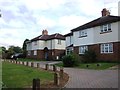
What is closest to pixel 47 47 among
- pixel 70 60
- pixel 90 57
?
pixel 90 57

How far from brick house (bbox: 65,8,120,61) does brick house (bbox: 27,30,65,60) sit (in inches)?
676

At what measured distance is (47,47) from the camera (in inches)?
2532

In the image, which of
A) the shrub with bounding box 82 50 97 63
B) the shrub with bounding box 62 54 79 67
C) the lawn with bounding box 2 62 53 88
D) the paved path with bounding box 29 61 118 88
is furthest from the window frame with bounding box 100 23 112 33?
the lawn with bounding box 2 62 53 88

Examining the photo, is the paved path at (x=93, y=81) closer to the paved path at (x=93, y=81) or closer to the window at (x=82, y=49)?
the paved path at (x=93, y=81)

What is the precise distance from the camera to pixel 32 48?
2721 inches

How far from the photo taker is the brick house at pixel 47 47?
61.4 metres

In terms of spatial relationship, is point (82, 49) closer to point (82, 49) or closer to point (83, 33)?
point (82, 49)

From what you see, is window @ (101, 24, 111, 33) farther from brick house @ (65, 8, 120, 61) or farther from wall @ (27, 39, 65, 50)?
wall @ (27, 39, 65, 50)

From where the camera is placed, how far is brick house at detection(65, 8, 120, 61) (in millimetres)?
33719

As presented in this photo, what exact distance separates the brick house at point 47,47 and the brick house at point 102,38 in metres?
17.2

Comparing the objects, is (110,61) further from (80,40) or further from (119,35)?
(80,40)

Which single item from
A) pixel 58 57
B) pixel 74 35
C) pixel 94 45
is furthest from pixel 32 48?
pixel 94 45

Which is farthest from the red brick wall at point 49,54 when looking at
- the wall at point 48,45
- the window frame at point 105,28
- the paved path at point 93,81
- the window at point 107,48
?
the paved path at point 93,81

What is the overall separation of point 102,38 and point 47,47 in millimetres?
29695
